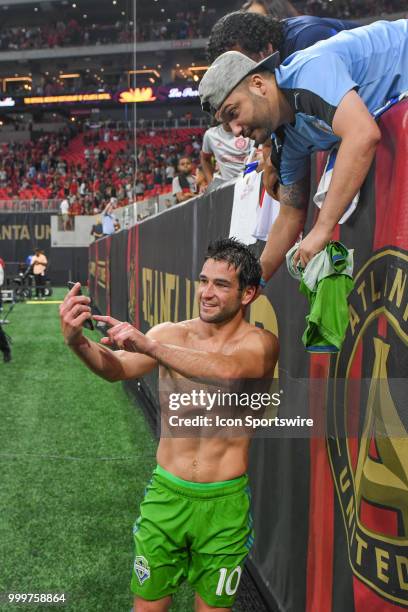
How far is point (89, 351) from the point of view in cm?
219

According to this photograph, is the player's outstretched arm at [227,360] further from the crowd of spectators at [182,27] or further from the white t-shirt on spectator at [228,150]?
the crowd of spectators at [182,27]

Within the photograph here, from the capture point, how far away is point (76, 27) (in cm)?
4666


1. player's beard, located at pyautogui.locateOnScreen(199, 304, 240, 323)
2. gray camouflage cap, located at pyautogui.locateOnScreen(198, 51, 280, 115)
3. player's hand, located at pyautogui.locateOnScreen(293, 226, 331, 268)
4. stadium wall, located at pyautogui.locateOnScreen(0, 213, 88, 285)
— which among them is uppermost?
gray camouflage cap, located at pyautogui.locateOnScreen(198, 51, 280, 115)

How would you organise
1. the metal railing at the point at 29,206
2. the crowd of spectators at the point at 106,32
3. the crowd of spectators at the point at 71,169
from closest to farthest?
the metal railing at the point at 29,206
the crowd of spectators at the point at 71,169
the crowd of spectators at the point at 106,32

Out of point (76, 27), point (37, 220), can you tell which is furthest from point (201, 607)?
point (76, 27)

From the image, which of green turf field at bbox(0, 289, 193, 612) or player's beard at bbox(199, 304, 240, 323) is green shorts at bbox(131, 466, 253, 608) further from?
green turf field at bbox(0, 289, 193, 612)

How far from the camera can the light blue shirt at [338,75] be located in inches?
69.9

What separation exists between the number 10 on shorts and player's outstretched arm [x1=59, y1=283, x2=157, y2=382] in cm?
81

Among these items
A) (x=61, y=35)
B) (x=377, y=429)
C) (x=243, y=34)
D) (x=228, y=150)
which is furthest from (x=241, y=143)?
(x=61, y=35)

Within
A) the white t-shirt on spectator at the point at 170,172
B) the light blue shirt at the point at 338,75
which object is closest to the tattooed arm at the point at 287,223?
the light blue shirt at the point at 338,75

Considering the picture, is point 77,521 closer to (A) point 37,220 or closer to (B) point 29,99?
(A) point 37,220

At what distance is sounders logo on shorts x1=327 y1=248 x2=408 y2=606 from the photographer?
67.8 inches

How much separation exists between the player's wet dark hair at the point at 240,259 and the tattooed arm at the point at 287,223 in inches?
6.8

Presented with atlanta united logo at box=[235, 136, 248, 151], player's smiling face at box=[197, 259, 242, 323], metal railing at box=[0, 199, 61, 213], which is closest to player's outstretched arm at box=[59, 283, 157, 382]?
player's smiling face at box=[197, 259, 242, 323]
